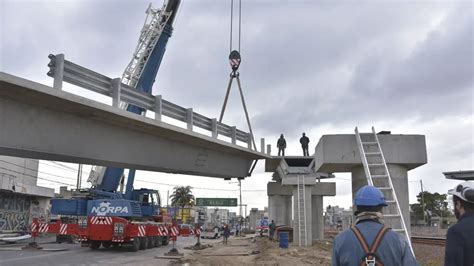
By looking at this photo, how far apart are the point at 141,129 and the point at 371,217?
979 cm

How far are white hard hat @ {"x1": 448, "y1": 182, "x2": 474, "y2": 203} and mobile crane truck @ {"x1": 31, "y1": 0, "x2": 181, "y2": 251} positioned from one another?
18997 mm

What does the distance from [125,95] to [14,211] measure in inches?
1321

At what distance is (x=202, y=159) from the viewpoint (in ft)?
51.0

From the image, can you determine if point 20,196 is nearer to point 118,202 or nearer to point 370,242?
point 118,202


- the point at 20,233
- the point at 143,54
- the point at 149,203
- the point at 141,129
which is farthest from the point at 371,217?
the point at 20,233

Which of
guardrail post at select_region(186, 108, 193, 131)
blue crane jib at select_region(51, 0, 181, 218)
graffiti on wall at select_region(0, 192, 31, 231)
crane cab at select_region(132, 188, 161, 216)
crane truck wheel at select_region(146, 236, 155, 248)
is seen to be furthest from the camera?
graffiti on wall at select_region(0, 192, 31, 231)

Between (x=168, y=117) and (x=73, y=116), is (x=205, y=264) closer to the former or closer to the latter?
(x=168, y=117)

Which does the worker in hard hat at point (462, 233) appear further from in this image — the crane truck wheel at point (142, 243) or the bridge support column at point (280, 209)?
the bridge support column at point (280, 209)

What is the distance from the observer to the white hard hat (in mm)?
3742

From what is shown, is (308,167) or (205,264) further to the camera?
(308,167)

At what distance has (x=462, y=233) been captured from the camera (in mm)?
3631

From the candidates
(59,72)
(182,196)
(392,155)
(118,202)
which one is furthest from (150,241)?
(182,196)

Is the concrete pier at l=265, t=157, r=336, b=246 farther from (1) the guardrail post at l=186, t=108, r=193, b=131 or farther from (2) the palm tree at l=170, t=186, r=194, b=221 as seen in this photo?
(2) the palm tree at l=170, t=186, r=194, b=221

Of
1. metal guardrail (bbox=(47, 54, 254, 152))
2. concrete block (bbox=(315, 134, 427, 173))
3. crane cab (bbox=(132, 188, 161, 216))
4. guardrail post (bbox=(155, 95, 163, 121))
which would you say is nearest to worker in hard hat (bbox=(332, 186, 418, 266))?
concrete block (bbox=(315, 134, 427, 173))
